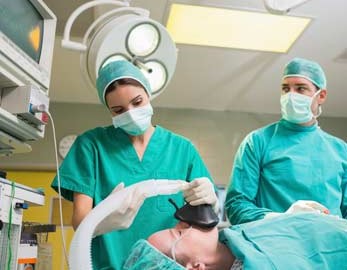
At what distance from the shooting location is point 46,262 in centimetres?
266

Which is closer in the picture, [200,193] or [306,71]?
[200,193]

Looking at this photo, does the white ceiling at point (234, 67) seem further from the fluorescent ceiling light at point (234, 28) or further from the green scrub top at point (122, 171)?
the green scrub top at point (122, 171)

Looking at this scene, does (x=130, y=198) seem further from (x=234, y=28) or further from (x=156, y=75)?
(x=234, y=28)

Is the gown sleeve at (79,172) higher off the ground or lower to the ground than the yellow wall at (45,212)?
lower

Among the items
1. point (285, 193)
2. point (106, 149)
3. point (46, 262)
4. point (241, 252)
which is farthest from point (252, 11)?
point (46, 262)

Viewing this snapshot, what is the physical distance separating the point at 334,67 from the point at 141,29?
7.60 feet

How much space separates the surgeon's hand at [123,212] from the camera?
1006 millimetres

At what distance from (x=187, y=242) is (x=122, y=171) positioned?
471mm

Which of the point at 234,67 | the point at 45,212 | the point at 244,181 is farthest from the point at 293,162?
the point at 45,212

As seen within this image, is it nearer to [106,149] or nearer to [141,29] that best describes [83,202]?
[106,149]

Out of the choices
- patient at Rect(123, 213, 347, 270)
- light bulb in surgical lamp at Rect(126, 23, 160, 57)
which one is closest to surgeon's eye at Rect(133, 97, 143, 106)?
light bulb in surgical lamp at Rect(126, 23, 160, 57)

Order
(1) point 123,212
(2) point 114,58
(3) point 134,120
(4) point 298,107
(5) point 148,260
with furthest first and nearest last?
1. (4) point 298,107
2. (2) point 114,58
3. (3) point 134,120
4. (1) point 123,212
5. (5) point 148,260

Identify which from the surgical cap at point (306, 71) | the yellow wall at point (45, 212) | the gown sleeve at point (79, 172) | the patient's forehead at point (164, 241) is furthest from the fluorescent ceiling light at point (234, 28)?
the yellow wall at point (45, 212)

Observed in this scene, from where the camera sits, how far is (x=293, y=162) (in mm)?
1664
